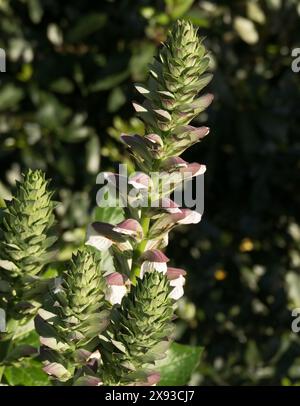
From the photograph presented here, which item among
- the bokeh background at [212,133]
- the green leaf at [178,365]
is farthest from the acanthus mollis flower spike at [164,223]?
the bokeh background at [212,133]

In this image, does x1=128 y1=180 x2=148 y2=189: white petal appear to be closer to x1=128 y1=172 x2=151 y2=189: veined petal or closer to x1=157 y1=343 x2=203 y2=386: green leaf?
x1=128 y1=172 x2=151 y2=189: veined petal

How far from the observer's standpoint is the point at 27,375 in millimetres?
877

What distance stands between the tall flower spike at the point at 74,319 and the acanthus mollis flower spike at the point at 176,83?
4.6 inches

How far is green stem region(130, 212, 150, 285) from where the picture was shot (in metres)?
0.68

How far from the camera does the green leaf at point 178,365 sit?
900mm

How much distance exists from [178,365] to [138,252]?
0.27m

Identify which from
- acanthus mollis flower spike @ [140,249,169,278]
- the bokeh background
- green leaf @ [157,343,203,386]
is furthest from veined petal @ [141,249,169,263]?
the bokeh background

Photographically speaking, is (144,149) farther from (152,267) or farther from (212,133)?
(212,133)

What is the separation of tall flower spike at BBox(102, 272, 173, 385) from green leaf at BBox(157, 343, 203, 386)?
0.24 meters

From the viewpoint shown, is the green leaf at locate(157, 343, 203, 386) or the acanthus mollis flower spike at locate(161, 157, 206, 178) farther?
the green leaf at locate(157, 343, 203, 386)

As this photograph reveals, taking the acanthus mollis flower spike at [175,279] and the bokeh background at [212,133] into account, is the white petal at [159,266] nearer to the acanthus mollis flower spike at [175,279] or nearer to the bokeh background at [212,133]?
the acanthus mollis flower spike at [175,279]

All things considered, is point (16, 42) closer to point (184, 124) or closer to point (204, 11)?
point (204, 11)
